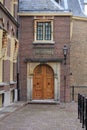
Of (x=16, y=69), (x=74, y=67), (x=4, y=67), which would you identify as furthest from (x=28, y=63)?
(x=4, y=67)

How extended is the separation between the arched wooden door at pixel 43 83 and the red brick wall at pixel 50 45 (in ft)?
2.69

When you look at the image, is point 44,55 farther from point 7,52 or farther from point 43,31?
point 7,52

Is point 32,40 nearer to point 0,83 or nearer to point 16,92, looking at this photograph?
point 16,92

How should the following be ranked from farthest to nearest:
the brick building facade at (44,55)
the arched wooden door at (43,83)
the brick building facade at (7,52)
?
the arched wooden door at (43,83)
the brick building facade at (44,55)
the brick building facade at (7,52)

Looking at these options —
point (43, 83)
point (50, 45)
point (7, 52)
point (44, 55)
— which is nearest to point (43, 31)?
point (50, 45)

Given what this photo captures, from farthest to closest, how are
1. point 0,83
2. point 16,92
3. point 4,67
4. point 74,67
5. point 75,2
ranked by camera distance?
1. point 75,2
2. point 74,67
3. point 16,92
4. point 4,67
5. point 0,83

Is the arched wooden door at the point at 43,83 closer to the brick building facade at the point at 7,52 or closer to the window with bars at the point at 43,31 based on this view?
the window with bars at the point at 43,31

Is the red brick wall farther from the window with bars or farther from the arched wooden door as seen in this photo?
the arched wooden door

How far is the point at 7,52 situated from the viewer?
26047mm

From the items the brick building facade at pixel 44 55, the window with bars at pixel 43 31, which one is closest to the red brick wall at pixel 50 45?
the brick building facade at pixel 44 55

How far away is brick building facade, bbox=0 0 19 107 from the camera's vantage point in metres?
23.1

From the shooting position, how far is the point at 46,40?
32.1 m

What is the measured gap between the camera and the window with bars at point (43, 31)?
32.2m

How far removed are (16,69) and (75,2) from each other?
9573mm
